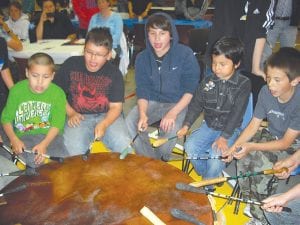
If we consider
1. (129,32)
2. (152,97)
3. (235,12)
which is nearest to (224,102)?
(152,97)

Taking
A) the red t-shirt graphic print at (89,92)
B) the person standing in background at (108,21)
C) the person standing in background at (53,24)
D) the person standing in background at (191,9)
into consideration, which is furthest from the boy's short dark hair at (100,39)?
the person standing in background at (191,9)

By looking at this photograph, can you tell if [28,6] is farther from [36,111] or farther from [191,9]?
[36,111]

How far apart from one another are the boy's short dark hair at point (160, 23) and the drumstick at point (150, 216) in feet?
5.73

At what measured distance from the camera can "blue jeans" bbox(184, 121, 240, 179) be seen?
2.77 metres

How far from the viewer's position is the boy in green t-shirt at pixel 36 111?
2.70 meters

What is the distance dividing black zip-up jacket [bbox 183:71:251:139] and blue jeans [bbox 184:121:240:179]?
0.06 metres

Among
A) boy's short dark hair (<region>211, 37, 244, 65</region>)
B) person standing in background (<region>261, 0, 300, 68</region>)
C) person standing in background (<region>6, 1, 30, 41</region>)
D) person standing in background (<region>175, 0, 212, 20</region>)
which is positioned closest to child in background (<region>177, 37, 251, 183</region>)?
boy's short dark hair (<region>211, 37, 244, 65</region>)

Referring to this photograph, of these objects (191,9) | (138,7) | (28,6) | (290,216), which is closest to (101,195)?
(290,216)

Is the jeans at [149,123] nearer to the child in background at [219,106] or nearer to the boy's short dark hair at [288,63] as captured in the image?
the child in background at [219,106]

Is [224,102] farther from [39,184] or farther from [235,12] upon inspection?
[39,184]

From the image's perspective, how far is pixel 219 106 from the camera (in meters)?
2.91

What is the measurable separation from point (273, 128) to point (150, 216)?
58.8 inches

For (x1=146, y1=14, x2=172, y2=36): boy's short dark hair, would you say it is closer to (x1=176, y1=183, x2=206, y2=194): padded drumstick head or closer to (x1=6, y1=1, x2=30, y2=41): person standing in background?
(x1=176, y1=183, x2=206, y2=194): padded drumstick head

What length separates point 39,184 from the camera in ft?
6.45
